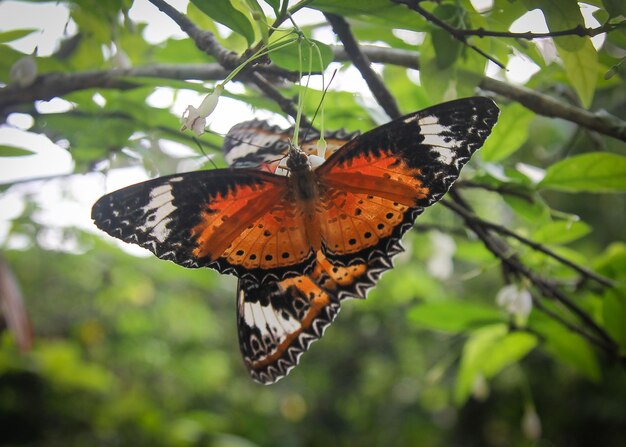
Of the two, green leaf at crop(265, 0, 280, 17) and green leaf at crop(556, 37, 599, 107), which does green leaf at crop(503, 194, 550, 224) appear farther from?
green leaf at crop(265, 0, 280, 17)

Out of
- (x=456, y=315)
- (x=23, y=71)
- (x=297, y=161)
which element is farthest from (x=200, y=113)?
(x=456, y=315)

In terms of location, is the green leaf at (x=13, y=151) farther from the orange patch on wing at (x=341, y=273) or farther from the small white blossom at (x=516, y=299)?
the small white blossom at (x=516, y=299)

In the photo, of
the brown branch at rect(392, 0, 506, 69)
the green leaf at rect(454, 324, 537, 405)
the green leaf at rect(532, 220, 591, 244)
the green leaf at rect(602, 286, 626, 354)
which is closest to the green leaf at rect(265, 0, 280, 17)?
the brown branch at rect(392, 0, 506, 69)

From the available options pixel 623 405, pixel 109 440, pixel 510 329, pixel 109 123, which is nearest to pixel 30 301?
pixel 109 440

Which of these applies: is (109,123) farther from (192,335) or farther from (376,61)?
(192,335)

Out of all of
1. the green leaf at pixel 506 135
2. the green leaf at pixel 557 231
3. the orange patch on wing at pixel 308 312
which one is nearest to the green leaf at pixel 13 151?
the orange patch on wing at pixel 308 312

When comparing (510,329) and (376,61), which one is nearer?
(376,61)
